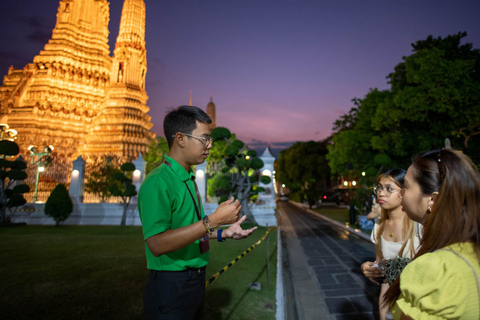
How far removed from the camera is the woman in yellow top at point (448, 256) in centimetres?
115

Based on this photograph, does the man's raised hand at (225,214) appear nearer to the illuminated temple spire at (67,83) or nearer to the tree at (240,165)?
the tree at (240,165)

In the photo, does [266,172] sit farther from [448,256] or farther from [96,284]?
[448,256]

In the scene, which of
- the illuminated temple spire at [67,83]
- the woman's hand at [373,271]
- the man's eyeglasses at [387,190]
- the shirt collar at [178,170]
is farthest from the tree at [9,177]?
the woman's hand at [373,271]

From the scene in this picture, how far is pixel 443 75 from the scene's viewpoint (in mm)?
15578

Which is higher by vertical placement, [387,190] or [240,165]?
[240,165]

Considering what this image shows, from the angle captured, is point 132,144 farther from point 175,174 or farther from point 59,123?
point 175,174

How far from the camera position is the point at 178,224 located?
66.4 inches

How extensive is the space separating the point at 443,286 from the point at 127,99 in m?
27.8

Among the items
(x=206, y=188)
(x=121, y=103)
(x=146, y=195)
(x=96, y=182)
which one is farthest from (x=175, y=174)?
(x=121, y=103)

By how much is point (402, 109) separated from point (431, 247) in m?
18.9

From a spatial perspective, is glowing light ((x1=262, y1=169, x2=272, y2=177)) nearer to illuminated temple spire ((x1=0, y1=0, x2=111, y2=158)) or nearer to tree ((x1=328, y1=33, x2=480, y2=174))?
tree ((x1=328, y1=33, x2=480, y2=174))

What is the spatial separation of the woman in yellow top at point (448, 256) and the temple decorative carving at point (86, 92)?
2443 cm

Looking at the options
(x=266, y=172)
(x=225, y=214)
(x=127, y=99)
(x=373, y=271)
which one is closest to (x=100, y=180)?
(x=127, y=99)

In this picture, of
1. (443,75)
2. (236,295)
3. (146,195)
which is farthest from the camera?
(443,75)
